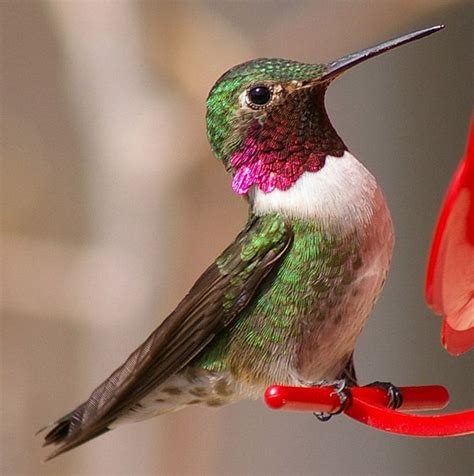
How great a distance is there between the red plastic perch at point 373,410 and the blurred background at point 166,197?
3.58ft

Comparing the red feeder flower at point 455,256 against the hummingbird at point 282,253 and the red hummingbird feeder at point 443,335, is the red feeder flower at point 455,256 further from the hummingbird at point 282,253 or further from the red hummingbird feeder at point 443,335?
the hummingbird at point 282,253

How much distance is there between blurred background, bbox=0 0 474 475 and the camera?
6.27ft

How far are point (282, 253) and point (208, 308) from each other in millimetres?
104

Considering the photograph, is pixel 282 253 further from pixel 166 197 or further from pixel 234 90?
pixel 166 197

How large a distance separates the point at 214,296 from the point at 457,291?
30cm

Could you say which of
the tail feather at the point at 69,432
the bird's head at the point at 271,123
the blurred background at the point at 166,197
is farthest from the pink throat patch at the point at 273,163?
the blurred background at the point at 166,197

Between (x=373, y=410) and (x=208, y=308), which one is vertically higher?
(x=208, y=308)

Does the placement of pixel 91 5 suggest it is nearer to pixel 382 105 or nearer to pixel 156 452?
pixel 382 105

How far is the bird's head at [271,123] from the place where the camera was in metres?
0.89

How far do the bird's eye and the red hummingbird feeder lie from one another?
296 millimetres

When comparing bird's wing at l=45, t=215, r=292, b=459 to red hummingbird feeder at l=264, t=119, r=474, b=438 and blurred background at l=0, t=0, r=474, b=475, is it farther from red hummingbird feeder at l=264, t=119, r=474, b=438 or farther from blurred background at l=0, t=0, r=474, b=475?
blurred background at l=0, t=0, r=474, b=475

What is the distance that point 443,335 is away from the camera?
0.82 m

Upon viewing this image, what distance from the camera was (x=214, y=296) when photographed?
0.94m

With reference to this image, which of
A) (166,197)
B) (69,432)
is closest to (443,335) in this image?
(69,432)
